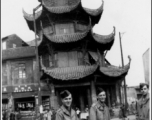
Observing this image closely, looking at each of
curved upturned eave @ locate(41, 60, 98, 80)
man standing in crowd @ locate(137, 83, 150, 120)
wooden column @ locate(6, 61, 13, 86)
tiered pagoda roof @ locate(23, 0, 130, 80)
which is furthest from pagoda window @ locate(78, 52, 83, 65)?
man standing in crowd @ locate(137, 83, 150, 120)

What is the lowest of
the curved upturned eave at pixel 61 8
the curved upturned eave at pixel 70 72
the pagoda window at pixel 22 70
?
the curved upturned eave at pixel 70 72

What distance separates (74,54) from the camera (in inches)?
772

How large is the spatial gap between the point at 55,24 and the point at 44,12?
1381 mm

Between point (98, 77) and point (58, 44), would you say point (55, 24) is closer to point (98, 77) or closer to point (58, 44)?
point (58, 44)

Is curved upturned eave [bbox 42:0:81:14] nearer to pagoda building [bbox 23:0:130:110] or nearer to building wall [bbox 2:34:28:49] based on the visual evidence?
pagoda building [bbox 23:0:130:110]

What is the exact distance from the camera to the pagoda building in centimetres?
1847

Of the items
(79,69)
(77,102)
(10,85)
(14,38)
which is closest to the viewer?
(79,69)

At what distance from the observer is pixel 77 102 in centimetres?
2025

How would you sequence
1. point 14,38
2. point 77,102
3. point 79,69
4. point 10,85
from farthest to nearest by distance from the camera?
point 14,38, point 10,85, point 77,102, point 79,69

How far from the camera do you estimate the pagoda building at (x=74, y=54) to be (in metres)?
18.5

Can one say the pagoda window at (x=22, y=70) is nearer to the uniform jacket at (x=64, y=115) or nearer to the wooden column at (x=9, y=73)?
the wooden column at (x=9, y=73)

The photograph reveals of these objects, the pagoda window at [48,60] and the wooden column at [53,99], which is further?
the pagoda window at [48,60]

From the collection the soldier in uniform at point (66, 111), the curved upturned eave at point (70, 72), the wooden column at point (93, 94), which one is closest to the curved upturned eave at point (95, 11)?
the curved upturned eave at point (70, 72)

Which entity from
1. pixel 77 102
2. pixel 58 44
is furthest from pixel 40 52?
pixel 77 102
